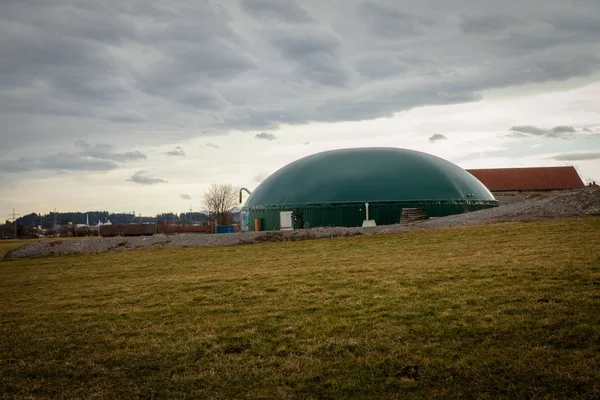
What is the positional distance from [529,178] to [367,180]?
50.9 meters

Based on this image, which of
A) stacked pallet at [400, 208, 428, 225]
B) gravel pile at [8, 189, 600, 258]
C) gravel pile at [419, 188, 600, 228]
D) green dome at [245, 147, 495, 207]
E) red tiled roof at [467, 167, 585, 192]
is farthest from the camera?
red tiled roof at [467, 167, 585, 192]

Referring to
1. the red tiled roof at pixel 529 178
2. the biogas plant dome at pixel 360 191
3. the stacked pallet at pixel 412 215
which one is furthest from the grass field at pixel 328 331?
the red tiled roof at pixel 529 178

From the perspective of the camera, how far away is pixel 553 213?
90.0ft

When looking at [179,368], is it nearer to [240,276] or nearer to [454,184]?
[240,276]

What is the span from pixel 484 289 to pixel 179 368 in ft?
22.2

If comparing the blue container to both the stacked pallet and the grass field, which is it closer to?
the stacked pallet

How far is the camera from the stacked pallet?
35.0m

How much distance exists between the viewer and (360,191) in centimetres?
3875

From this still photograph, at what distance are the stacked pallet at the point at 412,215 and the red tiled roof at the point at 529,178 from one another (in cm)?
4761

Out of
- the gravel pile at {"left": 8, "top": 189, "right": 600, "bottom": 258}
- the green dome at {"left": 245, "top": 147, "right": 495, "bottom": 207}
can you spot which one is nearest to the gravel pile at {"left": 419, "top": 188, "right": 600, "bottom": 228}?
the gravel pile at {"left": 8, "top": 189, "right": 600, "bottom": 258}

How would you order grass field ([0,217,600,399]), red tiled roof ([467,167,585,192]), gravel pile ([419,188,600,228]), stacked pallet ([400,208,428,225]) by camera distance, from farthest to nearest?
1. red tiled roof ([467,167,585,192])
2. stacked pallet ([400,208,428,225])
3. gravel pile ([419,188,600,228])
4. grass field ([0,217,600,399])

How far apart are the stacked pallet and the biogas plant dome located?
4.36 ft

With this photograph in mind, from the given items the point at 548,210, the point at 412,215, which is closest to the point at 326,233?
the point at 412,215

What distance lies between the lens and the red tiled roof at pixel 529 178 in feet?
255
